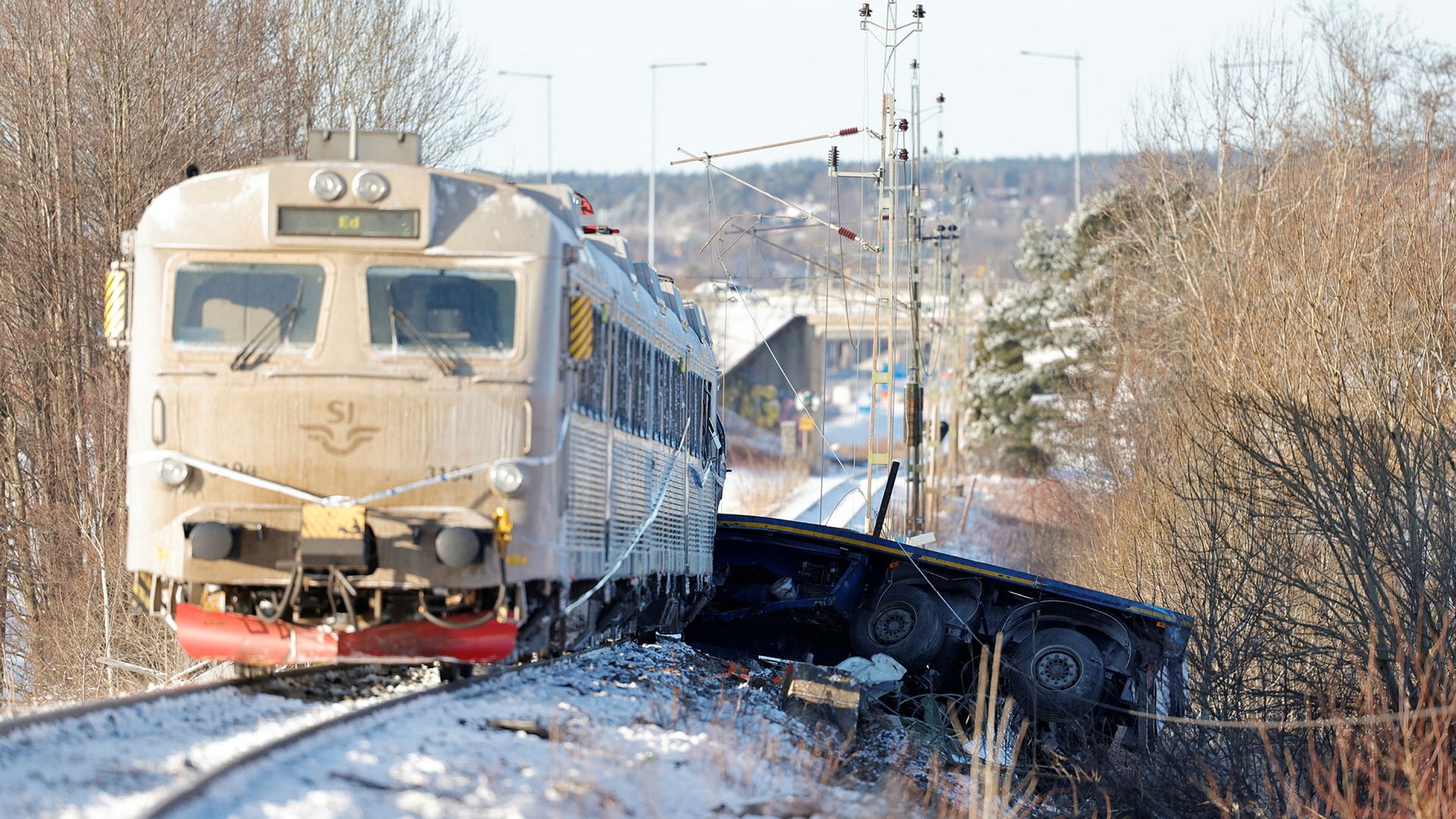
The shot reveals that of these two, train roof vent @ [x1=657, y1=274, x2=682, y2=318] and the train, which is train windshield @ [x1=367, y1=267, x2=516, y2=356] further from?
train roof vent @ [x1=657, y1=274, x2=682, y2=318]

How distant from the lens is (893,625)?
1897 centimetres

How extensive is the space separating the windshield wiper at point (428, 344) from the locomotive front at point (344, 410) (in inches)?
0.5

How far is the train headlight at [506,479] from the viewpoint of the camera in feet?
32.2

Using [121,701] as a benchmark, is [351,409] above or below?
above

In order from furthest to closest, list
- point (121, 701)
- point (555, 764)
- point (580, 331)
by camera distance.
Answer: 1. point (580, 331)
2. point (121, 701)
3. point (555, 764)

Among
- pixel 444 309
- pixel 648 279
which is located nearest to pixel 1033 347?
pixel 648 279

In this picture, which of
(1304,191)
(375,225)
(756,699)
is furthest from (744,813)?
(1304,191)

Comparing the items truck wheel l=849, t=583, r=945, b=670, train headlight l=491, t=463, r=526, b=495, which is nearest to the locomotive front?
train headlight l=491, t=463, r=526, b=495

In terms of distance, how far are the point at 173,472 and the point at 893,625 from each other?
1066 cm

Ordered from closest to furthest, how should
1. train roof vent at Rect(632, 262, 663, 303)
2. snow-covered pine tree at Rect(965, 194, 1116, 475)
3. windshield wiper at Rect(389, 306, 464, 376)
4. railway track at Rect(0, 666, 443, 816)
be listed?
railway track at Rect(0, 666, 443, 816) < windshield wiper at Rect(389, 306, 464, 376) < train roof vent at Rect(632, 262, 663, 303) < snow-covered pine tree at Rect(965, 194, 1116, 475)

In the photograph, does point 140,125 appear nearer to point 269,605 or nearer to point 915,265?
point 915,265

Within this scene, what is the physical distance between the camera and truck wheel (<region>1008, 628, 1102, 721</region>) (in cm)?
1828

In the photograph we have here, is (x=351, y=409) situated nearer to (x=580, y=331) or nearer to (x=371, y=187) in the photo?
(x=371, y=187)

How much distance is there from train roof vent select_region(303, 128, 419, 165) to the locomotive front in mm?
446
